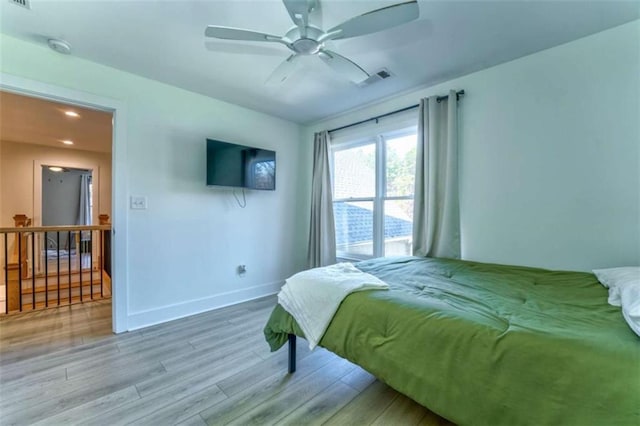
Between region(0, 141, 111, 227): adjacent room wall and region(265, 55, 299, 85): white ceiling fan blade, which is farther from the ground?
region(265, 55, 299, 85): white ceiling fan blade

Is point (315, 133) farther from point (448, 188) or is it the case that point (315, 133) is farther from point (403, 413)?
point (403, 413)

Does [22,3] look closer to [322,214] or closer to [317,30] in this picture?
[317,30]

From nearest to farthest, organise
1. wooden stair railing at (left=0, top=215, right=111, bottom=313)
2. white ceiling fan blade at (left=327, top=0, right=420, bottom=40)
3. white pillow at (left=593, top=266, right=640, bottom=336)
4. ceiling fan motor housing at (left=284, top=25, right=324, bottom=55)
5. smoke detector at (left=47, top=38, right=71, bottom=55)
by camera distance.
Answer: white pillow at (left=593, top=266, right=640, bottom=336) < white ceiling fan blade at (left=327, top=0, right=420, bottom=40) < ceiling fan motor housing at (left=284, top=25, right=324, bottom=55) < smoke detector at (left=47, top=38, right=71, bottom=55) < wooden stair railing at (left=0, top=215, right=111, bottom=313)

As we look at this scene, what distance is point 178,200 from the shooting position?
113 inches

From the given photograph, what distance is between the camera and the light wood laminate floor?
1.45 meters

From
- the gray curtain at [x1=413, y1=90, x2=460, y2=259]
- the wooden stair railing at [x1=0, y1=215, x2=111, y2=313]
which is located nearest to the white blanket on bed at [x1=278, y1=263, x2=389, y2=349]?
the gray curtain at [x1=413, y1=90, x2=460, y2=259]

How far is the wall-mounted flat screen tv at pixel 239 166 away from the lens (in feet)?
9.63

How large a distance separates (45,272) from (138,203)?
2317 millimetres

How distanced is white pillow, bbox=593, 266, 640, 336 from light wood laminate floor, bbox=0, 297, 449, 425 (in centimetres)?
96

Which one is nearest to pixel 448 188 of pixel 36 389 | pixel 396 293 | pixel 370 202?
pixel 370 202

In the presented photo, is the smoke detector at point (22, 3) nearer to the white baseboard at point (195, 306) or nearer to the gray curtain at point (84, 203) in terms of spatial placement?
the white baseboard at point (195, 306)

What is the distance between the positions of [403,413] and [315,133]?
3.28m

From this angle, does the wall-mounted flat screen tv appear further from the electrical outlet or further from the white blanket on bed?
the white blanket on bed

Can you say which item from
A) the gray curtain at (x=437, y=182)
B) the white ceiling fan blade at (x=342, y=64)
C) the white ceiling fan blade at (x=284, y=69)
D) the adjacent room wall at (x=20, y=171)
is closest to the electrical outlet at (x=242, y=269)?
the gray curtain at (x=437, y=182)
